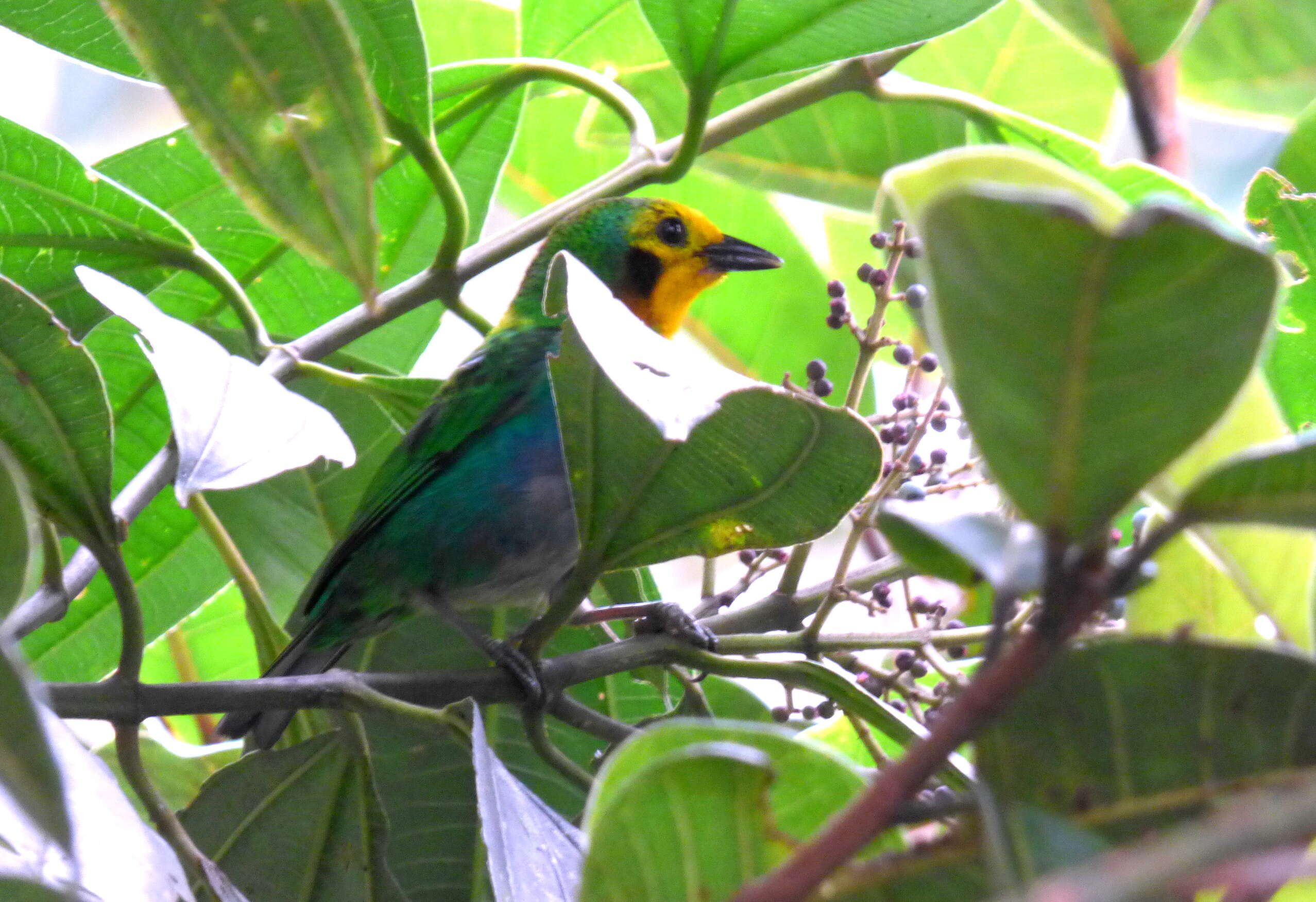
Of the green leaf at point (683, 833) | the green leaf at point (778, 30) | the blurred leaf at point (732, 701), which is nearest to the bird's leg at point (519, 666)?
the blurred leaf at point (732, 701)

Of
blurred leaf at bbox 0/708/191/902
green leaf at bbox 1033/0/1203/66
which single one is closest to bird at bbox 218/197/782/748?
green leaf at bbox 1033/0/1203/66

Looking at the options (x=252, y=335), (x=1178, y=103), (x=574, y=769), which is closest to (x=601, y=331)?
(x=574, y=769)

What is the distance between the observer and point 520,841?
1055mm

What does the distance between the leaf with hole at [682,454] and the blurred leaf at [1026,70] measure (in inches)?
66.9

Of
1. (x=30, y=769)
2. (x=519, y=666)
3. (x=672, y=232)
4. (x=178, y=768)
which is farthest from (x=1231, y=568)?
(x=672, y=232)

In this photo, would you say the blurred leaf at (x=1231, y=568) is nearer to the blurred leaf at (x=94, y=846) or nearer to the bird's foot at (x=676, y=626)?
the bird's foot at (x=676, y=626)

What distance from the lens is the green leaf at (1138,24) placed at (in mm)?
1701

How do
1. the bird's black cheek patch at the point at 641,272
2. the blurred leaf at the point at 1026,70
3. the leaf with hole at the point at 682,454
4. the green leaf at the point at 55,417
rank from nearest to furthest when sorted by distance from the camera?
the leaf with hole at the point at 682,454 < the green leaf at the point at 55,417 < the blurred leaf at the point at 1026,70 < the bird's black cheek patch at the point at 641,272

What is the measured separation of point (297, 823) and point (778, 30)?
120 cm

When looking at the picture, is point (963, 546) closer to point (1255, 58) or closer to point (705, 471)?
point (705, 471)

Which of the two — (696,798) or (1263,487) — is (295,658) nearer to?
(696,798)

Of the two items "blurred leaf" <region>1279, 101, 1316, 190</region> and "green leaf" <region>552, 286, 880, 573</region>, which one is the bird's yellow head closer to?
"blurred leaf" <region>1279, 101, 1316, 190</region>

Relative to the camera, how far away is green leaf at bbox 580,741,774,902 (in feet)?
2.34

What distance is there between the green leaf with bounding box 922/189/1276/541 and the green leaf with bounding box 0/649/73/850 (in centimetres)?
54
